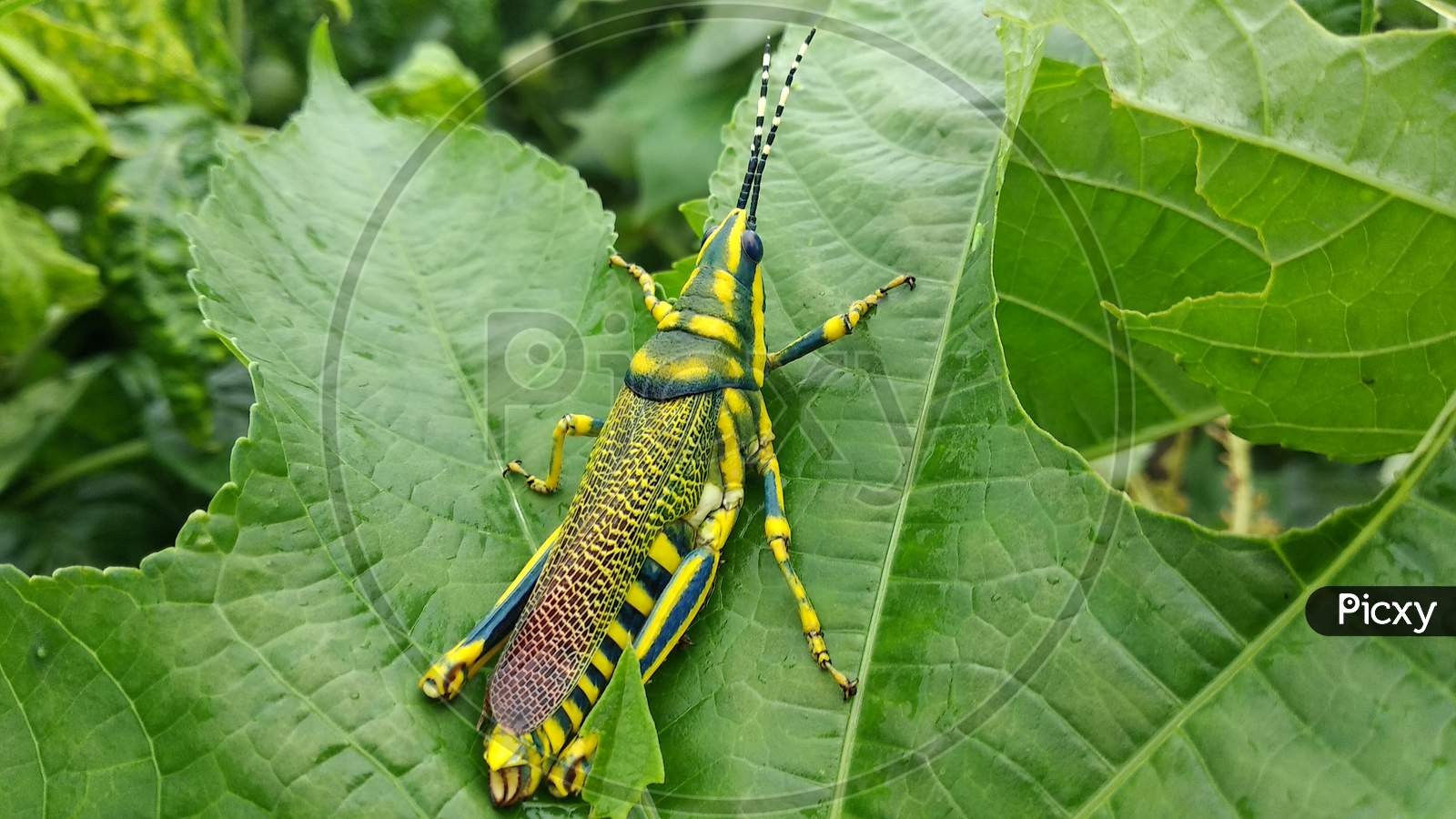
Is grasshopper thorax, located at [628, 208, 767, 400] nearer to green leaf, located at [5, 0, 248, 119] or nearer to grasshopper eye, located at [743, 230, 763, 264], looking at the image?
grasshopper eye, located at [743, 230, 763, 264]

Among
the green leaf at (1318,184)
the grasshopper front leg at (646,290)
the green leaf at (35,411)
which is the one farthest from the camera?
the green leaf at (35,411)

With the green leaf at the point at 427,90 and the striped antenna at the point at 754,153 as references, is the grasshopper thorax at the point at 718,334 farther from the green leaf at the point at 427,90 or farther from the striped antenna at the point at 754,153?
the green leaf at the point at 427,90

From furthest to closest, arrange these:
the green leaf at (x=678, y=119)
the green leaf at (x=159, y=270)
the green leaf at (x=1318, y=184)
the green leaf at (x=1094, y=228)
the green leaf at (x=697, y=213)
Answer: the green leaf at (x=678, y=119) → the green leaf at (x=159, y=270) → the green leaf at (x=697, y=213) → the green leaf at (x=1094, y=228) → the green leaf at (x=1318, y=184)

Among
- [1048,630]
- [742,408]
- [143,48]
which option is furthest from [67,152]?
[1048,630]

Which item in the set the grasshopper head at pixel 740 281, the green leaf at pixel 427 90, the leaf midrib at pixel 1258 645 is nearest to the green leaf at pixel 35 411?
the green leaf at pixel 427 90

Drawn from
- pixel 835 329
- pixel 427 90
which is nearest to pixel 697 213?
pixel 835 329

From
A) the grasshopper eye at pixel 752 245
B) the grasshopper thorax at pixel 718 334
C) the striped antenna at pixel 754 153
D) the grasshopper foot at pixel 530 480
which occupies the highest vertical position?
the striped antenna at pixel 754 153

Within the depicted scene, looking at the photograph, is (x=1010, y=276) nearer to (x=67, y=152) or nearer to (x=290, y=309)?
(x=290, y=309)
